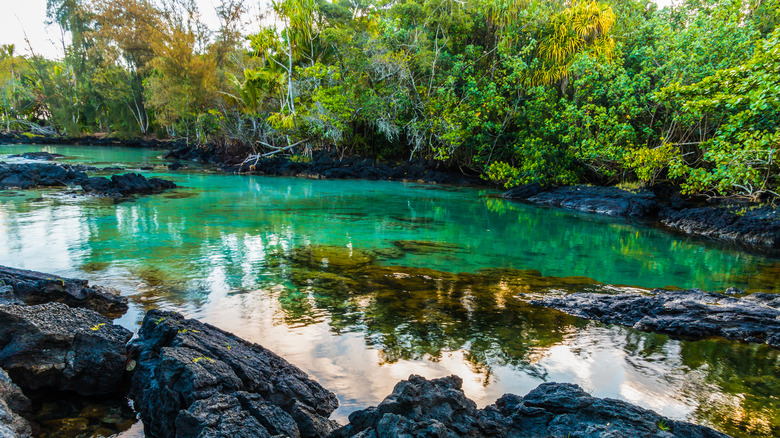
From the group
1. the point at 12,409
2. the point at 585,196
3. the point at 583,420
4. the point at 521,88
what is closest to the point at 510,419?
the point at 583,420

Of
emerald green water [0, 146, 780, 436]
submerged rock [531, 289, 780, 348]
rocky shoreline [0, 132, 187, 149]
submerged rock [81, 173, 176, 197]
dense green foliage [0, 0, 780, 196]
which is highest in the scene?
dense green foliage [0, 0, 780, 196]

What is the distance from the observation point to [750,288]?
21.5ft

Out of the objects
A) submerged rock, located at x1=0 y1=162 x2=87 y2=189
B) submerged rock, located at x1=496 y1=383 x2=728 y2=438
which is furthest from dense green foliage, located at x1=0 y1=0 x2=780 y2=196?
submerged rock, located at x1=0 y1=162 x2=87 y2=189

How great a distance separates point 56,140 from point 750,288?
171 ft

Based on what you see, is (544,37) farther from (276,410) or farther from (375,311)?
(276,410)

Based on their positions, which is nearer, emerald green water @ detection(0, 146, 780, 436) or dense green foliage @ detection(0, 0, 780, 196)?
emerald green water @ detection(0, 146, 780, 436)

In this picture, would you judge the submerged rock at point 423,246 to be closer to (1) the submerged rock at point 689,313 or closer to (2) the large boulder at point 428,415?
(1) the submerged rock at point 689,313

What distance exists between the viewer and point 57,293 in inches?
176

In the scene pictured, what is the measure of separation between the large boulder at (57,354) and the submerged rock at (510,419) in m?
1.91

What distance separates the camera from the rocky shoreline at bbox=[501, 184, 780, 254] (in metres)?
9.93

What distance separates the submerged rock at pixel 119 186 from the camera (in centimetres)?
1377

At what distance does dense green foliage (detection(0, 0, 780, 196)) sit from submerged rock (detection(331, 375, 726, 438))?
6.94m

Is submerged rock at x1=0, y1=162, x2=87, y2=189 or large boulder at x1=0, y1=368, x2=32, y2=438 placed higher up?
submerged rock at x1=0, y1=162, x2=87, y2=189

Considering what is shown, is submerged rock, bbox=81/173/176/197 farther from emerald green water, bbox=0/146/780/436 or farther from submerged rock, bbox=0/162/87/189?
submerged rock, bbox=0/162/87/189
